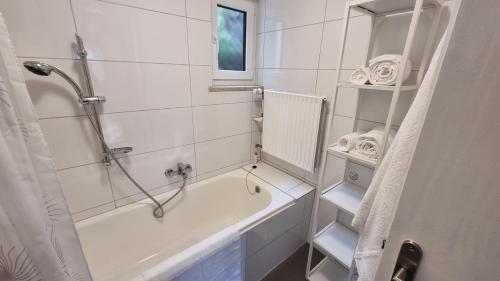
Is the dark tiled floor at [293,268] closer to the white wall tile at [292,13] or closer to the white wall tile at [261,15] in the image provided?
the white wall tile at [292,13]

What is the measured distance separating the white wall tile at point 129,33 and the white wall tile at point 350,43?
972 millimetres

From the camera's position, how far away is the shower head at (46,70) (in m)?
0.88

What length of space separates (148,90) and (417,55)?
1538mm

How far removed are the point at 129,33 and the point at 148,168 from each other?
884 millimetres

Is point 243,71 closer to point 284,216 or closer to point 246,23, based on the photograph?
point 246,23

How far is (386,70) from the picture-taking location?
939mm

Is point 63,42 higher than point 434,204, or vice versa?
point 63,42

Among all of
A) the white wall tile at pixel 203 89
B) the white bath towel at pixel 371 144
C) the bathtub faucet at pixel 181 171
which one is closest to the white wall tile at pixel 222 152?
the bathtub faucet at pixel 181 171

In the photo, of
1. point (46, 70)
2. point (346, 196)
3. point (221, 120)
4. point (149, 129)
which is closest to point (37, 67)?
point (46, 70)

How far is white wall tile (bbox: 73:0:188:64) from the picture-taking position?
1088 millimetres

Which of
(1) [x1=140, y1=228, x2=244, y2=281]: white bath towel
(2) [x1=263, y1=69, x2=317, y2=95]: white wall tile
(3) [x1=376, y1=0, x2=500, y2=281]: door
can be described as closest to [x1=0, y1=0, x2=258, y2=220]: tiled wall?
(2) [x1=263, y1=69, x2=317, y2=95]: white wall tile

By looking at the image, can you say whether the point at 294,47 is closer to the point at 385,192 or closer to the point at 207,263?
the point at 385,192

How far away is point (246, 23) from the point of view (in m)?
1.78

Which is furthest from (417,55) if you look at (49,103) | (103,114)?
(49,103)
